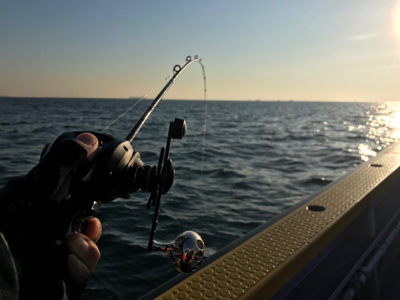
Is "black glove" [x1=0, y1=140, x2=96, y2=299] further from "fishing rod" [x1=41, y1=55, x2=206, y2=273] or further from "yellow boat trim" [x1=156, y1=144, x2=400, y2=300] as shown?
"yellow boat trim" [x1=156, y1=144, x2=400, y2=300]

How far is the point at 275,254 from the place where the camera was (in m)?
Result: 1.78

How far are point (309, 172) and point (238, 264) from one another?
7617mm

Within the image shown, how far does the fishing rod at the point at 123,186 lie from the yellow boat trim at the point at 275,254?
431 millimetres

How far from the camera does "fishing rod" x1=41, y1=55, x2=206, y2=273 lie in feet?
3.33

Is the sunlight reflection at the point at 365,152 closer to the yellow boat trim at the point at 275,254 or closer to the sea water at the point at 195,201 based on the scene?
the sea water at the point at 195,201

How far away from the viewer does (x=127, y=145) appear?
117cm

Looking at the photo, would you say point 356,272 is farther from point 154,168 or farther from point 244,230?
point 244,230

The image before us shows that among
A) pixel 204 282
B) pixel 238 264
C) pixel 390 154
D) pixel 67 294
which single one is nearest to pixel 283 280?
pixel 238 264

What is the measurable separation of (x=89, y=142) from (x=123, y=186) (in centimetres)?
18

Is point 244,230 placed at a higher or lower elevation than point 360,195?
lower

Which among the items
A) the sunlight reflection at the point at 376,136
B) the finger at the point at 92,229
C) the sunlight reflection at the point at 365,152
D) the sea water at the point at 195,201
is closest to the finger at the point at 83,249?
the finger at the point at 92,229

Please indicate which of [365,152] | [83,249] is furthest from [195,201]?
[365,152]

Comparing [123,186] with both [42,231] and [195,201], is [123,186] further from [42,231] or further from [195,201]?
[195,201]

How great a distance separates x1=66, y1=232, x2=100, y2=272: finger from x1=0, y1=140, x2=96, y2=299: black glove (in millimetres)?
13
